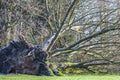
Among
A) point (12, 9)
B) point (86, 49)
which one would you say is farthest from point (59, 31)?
point (12, 9)

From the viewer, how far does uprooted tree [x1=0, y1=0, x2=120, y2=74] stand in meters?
13.4

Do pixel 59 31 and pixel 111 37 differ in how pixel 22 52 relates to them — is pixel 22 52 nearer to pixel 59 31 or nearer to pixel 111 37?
pixel 59 31

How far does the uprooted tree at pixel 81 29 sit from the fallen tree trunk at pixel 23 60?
265 centimetres

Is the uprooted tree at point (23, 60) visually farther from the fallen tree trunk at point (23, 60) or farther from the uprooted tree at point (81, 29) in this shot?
the uprooted tree at point (81, 29)

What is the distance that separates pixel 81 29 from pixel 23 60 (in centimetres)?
614

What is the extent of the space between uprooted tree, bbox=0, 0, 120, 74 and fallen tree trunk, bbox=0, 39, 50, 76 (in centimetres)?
265

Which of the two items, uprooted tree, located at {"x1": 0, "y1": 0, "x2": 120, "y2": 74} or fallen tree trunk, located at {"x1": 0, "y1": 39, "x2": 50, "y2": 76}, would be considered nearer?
fallen tree trunk, located at {"x1": 0, "y1": 39, "x2": 50, "y2": 76}

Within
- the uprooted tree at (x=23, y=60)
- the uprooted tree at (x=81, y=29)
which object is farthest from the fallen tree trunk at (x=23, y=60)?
the uprooted tree at (x=81, y=29)

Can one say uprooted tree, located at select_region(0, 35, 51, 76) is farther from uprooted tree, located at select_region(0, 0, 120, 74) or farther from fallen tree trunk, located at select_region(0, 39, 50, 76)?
uprooted tree, located at select_region(0, 0, 120, 74)

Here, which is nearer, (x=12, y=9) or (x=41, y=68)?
(x=41, y=68)

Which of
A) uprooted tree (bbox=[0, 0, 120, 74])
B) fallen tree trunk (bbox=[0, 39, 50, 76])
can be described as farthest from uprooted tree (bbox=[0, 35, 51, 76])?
uprooted tree (bbox=[0, 0, 120, 74])

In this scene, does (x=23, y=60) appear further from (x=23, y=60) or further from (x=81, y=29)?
(x=81, y=29)

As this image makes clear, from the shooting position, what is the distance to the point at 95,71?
554 inches

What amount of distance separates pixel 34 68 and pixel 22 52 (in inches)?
26.0
